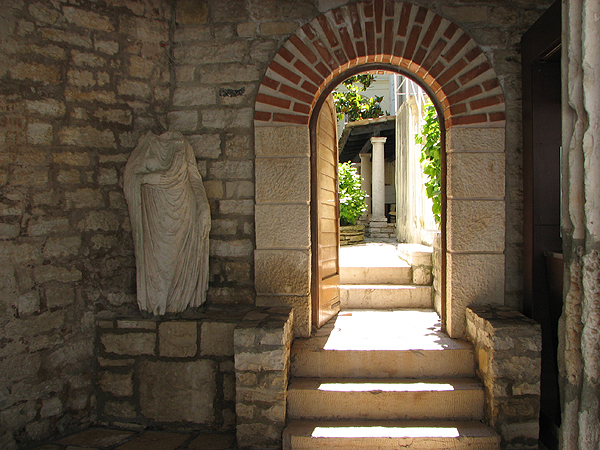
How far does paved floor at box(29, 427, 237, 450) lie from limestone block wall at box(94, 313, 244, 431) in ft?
0.28

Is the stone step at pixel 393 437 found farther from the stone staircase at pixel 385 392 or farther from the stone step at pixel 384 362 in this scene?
the stone step at pixel 384 362

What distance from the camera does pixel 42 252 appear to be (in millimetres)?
2887

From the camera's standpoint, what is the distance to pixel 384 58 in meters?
3.18

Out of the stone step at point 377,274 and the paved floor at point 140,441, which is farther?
the stone step at point 377,274

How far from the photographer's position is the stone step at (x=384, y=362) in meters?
2.94

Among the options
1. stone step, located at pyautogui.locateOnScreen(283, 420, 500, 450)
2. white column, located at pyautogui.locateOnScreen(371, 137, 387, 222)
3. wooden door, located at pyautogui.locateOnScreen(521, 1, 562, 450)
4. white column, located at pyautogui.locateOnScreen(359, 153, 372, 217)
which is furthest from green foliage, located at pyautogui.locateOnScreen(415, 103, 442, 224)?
white column, located at pyautogui.locateOnScreen(359, 153, 372, 217)

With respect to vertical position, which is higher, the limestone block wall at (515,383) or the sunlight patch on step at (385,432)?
the limestone block wall at (515,383)

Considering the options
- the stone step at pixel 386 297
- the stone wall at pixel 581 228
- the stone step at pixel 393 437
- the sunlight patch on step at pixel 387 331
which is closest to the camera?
the stone wall at pixel 581 228

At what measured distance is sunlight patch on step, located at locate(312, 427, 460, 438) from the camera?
255 centimetres

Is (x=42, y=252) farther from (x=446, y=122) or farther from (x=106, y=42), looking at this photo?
(x=446, y=122)

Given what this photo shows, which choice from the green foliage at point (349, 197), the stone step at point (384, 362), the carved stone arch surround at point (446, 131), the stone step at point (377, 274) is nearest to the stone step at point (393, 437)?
the stone step at point (384, 362)

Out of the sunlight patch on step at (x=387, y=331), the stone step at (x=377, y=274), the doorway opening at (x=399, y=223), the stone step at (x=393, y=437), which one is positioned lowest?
the stone step at (x=393, y=437)

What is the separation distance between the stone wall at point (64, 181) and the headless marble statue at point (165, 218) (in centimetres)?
34

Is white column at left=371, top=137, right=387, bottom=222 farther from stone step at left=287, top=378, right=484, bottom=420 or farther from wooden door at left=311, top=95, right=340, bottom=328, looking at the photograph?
stone step at left=287, top=378, right=484, bottom=420
